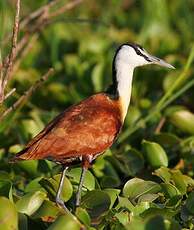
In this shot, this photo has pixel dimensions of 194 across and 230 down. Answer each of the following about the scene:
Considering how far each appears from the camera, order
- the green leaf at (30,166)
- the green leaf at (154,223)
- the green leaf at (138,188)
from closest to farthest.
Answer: the green leaf at (154,223), the green leaf at (138,188), the green leaf at (30,166)

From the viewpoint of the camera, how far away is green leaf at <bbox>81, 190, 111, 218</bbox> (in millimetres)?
4273

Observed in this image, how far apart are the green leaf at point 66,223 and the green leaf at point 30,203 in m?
0.34

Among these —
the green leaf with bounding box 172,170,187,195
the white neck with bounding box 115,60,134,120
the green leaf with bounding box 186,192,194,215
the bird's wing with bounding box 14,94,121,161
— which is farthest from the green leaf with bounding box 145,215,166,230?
the white neck with bounding box 115,60,134,120

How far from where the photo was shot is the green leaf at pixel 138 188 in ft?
14.8

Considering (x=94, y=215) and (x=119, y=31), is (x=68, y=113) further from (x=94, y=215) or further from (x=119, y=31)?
(x=119, y=31)

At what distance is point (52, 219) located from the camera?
13.7 ft

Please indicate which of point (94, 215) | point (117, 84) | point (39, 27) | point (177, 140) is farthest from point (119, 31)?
point (94, 215)

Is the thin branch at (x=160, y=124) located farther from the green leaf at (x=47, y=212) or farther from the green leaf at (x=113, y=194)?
the green leaf at (x=47, y=212)

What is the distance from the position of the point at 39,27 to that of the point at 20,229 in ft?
8.52

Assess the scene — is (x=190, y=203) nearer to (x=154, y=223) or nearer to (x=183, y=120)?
(x=154, y=223)

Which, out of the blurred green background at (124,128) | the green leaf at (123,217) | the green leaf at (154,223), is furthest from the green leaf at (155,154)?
the green leaf at (154,223)

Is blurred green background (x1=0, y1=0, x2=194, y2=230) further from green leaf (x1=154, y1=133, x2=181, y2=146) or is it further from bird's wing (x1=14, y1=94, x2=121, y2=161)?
bird's wing (x1=14, y1=94, x2=121, y2=161)

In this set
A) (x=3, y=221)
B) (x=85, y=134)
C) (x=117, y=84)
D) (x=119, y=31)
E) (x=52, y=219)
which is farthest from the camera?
(x=119, y=31)

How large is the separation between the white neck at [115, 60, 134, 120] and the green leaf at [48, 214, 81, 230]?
111 cm
